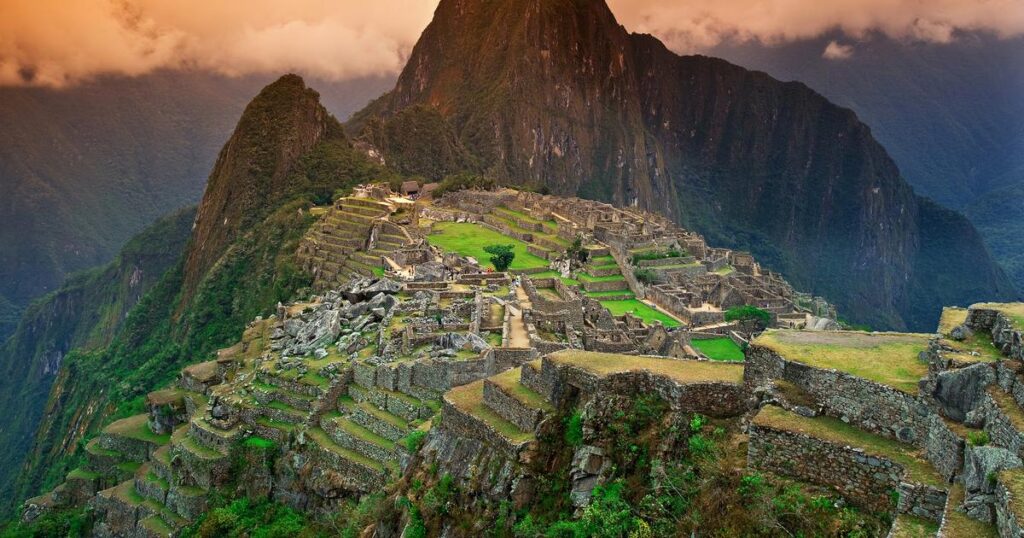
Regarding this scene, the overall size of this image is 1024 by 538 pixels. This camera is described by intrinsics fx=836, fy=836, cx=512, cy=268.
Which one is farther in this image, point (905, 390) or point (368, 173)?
point (368, 173)

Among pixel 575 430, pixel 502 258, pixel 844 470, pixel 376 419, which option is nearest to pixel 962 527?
pixel 844 470

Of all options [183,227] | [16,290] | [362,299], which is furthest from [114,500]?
[16,290]

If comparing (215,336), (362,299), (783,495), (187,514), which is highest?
(783,495)

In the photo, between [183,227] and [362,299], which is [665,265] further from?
[183,227]

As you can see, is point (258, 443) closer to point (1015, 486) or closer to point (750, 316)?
point (1015, 486)

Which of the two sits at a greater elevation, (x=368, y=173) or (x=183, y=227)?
(x=368, y=173)

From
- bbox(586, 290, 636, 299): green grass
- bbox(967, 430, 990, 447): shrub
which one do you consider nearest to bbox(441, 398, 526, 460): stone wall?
bbox(967, 430, 990, 447): shrub

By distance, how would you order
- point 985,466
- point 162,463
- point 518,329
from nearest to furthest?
point 985,466
point 518,329
point 162,463
